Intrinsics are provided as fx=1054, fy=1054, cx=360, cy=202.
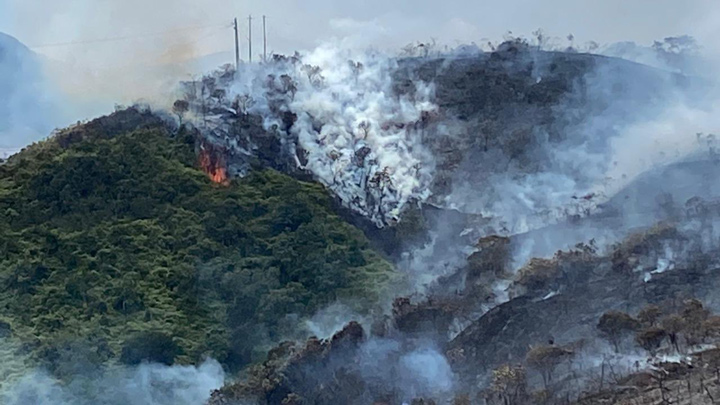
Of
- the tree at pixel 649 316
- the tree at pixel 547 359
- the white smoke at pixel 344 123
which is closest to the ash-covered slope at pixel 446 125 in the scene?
the white smoke at pixel 344 123

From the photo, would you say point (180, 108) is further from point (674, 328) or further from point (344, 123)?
point (674, 328)

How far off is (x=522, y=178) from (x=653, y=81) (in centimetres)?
1538

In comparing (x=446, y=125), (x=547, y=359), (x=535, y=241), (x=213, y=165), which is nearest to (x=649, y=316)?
(x=547, y=359)

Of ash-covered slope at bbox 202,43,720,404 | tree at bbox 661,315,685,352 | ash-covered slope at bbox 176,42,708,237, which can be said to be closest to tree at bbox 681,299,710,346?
ash-covered slope at bbox 202,43,720,404

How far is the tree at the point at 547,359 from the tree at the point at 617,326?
195 centimetres

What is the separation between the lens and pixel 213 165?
175 feet

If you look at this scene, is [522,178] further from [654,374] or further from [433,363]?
[654,374]

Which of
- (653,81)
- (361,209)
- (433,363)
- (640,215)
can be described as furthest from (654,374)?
(653,81)

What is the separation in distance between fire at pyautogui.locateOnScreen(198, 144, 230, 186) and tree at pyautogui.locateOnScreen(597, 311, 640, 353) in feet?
78.0

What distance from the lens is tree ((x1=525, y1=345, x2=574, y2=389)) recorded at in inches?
1265

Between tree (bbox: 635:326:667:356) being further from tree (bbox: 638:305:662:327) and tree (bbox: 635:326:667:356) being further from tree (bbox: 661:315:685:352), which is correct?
tree (bbox: 638:305:662:327)

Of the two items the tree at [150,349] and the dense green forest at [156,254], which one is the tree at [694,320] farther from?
the tree at [150,349]

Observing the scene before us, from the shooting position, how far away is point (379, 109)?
197ft

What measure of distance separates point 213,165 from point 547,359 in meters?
25.8
